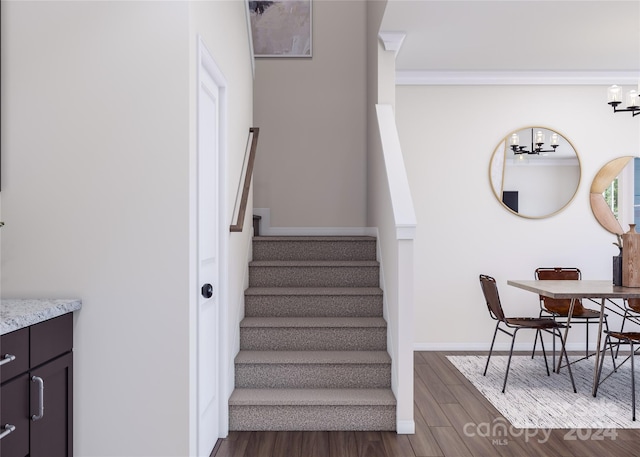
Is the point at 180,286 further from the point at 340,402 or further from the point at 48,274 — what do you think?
the point at 340,402

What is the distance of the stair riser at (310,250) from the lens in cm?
435

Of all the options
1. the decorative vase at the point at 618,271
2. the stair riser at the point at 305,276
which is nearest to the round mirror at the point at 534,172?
the decorative vase at the point at 618,271

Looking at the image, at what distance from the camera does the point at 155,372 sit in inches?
83.4

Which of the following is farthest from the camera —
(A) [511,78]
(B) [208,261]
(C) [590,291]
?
(A) [511,78]

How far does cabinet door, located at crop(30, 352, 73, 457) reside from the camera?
1820 mm

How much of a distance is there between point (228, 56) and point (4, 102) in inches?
53.5

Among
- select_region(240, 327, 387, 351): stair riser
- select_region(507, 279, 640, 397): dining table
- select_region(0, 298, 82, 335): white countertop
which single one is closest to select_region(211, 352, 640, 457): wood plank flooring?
select_region(240, 327, 387, 351): stair riser

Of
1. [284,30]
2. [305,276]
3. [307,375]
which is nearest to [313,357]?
[307,375]

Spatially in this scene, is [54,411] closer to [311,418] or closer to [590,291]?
[311,418]

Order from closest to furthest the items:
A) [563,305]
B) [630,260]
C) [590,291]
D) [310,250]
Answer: [590,291] < [630,260] < [310,250] < [563,305]

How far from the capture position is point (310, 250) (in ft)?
14.4

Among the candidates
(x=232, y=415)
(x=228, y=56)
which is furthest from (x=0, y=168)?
(x=232, y=415)

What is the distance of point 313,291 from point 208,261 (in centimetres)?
130

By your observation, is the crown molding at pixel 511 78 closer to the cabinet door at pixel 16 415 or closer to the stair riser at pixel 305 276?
the stair riser at pixel 305 276
